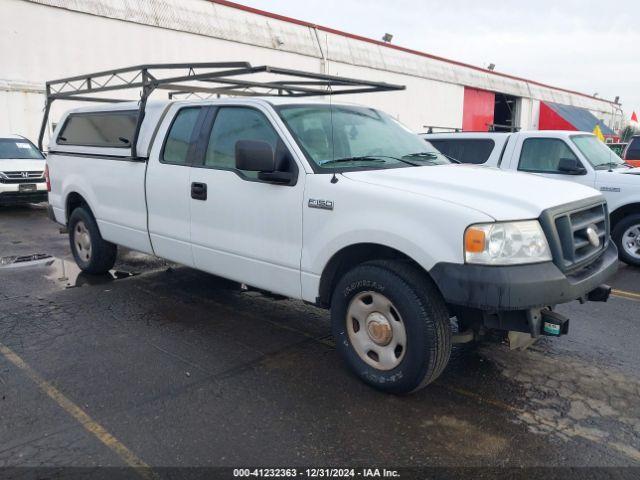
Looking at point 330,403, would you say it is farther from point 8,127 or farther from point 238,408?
point 8,127

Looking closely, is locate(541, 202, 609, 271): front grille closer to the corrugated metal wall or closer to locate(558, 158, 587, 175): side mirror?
locate(558, 158, 587, 175): side mirror

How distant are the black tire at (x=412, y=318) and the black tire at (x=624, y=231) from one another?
17.2 feet

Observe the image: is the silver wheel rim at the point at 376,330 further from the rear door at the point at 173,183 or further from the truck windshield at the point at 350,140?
the rear door at the point at 173,183

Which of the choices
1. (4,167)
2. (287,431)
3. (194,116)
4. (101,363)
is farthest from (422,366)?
(4,167)

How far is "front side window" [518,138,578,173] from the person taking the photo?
299 inches

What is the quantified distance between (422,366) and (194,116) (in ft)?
9.80

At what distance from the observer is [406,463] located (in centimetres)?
278

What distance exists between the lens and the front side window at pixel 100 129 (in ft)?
18.1

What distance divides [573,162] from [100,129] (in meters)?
5.99

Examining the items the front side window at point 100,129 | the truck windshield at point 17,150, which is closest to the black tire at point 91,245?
the front side window at point 100,129

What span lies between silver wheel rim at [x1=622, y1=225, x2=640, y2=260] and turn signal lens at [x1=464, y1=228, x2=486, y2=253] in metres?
5.41

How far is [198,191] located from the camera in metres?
4.51

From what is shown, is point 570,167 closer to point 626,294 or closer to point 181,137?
point 626,294

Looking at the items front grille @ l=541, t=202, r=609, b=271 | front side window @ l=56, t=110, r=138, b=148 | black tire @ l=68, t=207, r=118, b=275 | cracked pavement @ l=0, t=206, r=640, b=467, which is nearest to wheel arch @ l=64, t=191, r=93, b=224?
black tire @ l=68, t=207, r=118, b=275
